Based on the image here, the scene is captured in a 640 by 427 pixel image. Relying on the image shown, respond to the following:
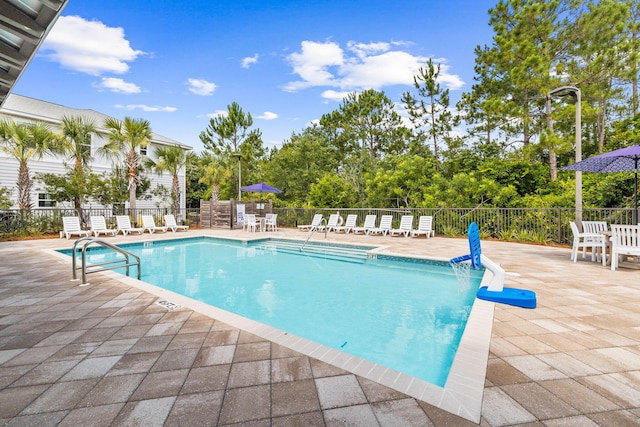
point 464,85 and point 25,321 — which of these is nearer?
point 25,321

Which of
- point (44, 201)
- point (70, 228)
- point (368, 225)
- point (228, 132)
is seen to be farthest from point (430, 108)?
point (44, 201)

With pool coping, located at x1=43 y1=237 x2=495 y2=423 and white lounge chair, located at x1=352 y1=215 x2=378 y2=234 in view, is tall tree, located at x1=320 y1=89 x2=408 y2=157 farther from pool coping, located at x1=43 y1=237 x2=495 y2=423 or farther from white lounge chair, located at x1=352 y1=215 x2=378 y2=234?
pool coping, located at x1=43 y1=237 x2=495 y2=423

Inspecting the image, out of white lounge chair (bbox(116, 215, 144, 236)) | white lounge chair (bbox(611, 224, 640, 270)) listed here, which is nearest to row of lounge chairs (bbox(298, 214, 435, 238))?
white lounge chair (bbox(611, 224, 640, 270))

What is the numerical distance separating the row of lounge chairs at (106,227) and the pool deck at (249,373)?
8601 mm

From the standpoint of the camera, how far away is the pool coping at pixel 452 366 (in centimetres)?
183

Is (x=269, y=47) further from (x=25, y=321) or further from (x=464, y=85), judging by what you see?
(x=25, y=321)

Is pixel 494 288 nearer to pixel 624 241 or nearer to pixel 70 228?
pixel 624 241

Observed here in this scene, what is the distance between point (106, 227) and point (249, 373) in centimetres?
1294

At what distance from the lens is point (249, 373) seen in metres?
2.15

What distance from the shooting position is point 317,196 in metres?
16.1

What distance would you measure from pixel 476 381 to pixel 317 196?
14.3 m

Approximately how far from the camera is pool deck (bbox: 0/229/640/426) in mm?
1706

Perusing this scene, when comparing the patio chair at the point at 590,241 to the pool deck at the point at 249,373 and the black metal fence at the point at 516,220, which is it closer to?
the black metal fence at the point at 516,220

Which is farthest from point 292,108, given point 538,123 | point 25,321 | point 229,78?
point 25,321
